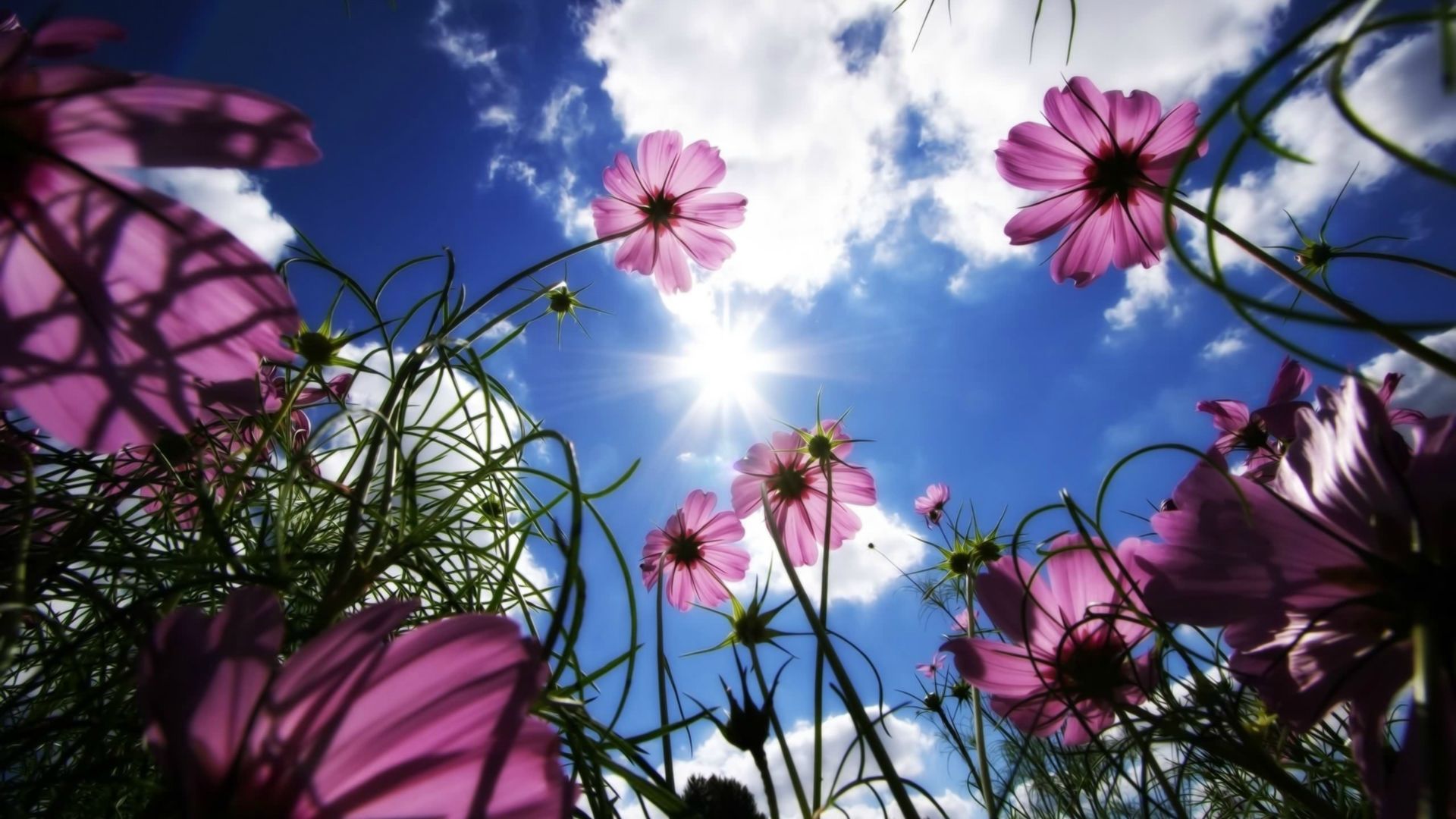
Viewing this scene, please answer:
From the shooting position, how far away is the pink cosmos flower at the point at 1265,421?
62 centimetres

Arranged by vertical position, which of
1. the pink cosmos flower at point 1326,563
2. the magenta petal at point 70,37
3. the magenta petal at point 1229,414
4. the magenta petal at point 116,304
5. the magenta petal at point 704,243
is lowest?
the pink cosmos flower at point 1326,563

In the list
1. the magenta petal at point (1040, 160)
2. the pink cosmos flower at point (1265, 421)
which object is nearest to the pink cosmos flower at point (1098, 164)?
the magenta petal at point (1040, 160)

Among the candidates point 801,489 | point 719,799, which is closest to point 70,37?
point 719,799

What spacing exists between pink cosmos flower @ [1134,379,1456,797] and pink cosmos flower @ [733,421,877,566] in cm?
58

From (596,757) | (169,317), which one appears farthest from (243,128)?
(596,757)

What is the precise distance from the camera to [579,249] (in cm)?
61

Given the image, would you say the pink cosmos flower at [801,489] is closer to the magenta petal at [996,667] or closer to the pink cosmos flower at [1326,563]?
the magenta petal at [996,667]

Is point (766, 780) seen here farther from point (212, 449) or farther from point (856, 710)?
point (212, 449)

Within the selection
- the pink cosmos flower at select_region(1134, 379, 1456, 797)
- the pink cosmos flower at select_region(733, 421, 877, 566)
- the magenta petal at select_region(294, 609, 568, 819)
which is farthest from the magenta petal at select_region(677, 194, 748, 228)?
the magenta petal at select_region(294, 609, 568, 819)

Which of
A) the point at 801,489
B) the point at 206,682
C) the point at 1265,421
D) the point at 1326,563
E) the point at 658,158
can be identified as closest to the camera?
the point at 206,682

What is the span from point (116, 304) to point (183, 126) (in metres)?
0.06

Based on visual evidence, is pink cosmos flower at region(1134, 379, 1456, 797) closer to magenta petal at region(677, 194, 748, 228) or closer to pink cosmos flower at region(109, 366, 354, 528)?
pink cosmos flower at region(109, 366, 354, 528)

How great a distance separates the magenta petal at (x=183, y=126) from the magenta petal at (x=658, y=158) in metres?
0.87

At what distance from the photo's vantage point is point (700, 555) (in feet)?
3.25
